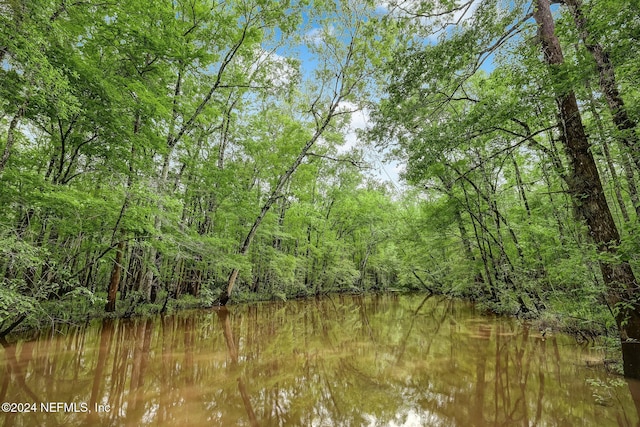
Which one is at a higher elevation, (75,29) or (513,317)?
(75,29)

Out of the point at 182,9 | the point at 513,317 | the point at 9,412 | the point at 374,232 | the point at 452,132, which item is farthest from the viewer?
the point at 374,232

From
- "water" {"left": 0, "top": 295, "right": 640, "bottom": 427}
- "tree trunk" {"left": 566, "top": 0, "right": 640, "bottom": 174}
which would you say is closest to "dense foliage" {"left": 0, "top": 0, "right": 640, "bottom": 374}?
"tree trunk" {"left": 566, "top": 0, "right": 640, "bottom": 174}

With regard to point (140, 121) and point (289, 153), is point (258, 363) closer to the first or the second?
point (140, 121)

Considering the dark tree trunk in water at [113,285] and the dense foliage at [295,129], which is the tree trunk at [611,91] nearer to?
the dense foliage at [295,129]

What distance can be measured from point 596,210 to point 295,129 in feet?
44.7

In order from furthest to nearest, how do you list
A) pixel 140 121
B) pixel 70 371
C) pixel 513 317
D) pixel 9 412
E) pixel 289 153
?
1. pixel 289 153
2. pixel 513 317
3. pixel 140 121
4. pixel 70 371
5. pixel 9 412

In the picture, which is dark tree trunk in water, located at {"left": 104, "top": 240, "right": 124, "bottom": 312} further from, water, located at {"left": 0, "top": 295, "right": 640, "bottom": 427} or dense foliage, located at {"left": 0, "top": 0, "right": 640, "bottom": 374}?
water, located at {"left": 0, "top": 295, "right": 640, "bottom": 427}

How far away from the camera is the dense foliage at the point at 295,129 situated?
4125mm

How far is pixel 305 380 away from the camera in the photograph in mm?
4746

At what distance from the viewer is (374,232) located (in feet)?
76.9

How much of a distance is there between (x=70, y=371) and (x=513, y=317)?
44.1 feet

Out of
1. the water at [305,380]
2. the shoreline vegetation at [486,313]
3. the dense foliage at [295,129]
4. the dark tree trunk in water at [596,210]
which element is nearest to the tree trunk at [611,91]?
the dense foliage at [295,129]

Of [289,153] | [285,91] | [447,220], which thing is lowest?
[447,220]

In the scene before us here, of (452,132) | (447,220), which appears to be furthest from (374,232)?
(452,132)
